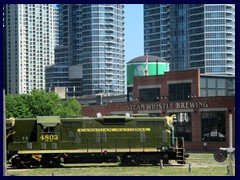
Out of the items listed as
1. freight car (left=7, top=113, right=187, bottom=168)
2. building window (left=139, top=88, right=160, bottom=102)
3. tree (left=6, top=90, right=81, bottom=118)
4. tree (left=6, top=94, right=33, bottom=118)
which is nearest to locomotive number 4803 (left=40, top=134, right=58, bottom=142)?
freight car (left=7, top=113, right=187, bottom=168)

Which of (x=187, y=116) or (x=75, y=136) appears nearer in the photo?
(x=75, y=136)

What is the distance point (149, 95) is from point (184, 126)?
771 cm

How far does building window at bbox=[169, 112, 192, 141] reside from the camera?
3051 inches

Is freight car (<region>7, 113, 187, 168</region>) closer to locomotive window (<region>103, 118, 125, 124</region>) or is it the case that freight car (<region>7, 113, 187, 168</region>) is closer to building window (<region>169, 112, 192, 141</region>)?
locomotive window (<region>103, 118, 125, 124</region>)

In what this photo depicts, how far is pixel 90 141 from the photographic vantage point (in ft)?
150

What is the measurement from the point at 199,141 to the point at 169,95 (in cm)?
809

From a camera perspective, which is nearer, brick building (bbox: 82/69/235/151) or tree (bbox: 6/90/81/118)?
brick building (bbox: 82/69/235/151)

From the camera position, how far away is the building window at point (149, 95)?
8225cm

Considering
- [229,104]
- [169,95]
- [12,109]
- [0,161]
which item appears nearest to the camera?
[0,161]

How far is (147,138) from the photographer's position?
46.6 meters

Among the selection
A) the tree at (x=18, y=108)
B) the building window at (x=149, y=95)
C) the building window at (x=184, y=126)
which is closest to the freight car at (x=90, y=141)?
the building window at (x=184, y=126)

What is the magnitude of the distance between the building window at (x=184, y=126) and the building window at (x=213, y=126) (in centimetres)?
201
